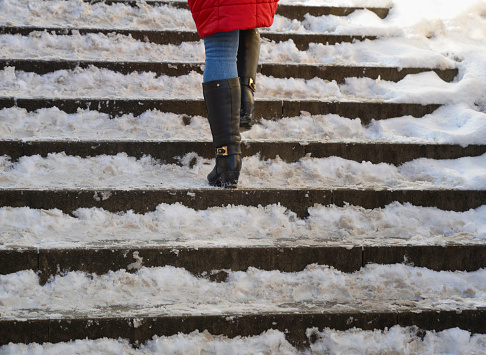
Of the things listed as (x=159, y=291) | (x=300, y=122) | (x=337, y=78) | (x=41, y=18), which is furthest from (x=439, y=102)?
(x=41, y=18)

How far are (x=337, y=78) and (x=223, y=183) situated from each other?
4.61ft

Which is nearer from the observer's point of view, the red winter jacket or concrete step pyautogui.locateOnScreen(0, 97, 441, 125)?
the red winter jacket

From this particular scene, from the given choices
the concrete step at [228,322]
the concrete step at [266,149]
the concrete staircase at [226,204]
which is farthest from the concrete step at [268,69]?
the concrete step at [228,322]

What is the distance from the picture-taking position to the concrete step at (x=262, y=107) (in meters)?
3.00

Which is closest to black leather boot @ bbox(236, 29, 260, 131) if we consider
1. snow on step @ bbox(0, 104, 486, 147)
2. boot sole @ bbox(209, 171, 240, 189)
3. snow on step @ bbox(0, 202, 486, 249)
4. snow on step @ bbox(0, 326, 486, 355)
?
snow on step @ bbox(0, 104, 486, 147)

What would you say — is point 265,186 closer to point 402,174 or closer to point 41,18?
point 402,174

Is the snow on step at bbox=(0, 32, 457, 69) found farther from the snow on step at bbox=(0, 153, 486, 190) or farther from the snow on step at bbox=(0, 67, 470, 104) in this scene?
the snow on step at bbox=(0, 153, 486, 190)

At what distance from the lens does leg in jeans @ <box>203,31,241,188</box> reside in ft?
8.20

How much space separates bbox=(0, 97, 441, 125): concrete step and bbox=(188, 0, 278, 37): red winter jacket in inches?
27.7

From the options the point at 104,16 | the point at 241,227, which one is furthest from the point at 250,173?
the point at 104,16

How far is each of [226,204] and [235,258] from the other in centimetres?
35

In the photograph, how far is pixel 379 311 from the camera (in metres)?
2.00

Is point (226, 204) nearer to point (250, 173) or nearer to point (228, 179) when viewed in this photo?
point (228, 179)

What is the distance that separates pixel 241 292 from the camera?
2139 millimetres
